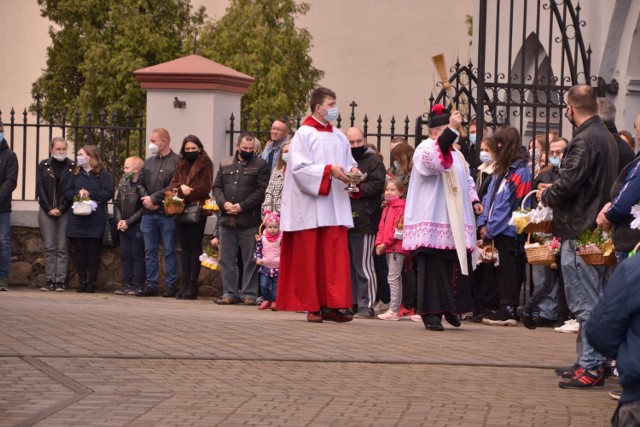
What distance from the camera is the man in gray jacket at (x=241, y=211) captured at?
16625mm

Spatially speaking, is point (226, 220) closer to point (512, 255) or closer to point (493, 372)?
point (512, 255)

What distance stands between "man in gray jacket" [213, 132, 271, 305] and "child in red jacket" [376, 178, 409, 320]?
76.7 inches

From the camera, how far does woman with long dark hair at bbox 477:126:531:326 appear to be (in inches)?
569

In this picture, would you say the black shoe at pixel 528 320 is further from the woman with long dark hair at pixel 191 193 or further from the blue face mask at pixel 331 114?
the woman with long dark hair at pixel 191 193

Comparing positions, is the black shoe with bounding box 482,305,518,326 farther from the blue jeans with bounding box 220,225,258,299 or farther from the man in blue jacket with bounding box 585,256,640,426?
the man in blue jacket with bounding box 585,256,640,426

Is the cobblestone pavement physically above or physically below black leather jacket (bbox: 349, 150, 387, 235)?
below

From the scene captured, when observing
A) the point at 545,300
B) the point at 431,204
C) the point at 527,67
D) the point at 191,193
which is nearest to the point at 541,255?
the point at 431,204

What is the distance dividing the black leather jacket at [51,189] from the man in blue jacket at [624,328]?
42.0 ft

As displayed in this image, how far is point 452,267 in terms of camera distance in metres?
12.9

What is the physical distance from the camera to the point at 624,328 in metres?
5.97

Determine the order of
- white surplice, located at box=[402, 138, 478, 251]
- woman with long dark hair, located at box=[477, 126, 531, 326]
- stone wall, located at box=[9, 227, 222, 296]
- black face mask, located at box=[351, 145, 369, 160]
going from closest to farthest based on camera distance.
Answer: white surplice, located at box=[402, 138, 478, 251] < woman with long dark hair, located at box=[477, 126, 531, 326] < black face mask, located at box=[351, 145, 369, 160] < stone wall, located at box=[9, 227, 222, 296]

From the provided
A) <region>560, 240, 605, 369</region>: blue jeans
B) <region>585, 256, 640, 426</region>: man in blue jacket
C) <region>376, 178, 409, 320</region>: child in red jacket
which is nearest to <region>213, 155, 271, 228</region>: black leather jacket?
<region>376, 178, 409, 320</region>: child in red jacket

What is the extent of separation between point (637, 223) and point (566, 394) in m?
1.14

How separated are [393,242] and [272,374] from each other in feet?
19.0
